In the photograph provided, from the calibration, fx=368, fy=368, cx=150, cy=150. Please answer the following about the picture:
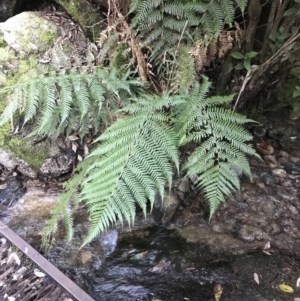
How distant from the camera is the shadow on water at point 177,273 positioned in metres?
2.38

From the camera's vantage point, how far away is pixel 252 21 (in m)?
2.70

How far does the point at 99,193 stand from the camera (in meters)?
2.19

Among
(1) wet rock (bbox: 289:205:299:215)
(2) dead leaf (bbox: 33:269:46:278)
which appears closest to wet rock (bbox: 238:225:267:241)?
(1) wet rock (bbox: 289:205:299:215)

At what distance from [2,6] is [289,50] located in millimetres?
2542

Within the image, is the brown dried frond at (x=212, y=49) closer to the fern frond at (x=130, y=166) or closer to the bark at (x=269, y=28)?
the bark at (x=269, y=28)

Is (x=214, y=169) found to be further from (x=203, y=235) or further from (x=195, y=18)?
(x=195, y=18)

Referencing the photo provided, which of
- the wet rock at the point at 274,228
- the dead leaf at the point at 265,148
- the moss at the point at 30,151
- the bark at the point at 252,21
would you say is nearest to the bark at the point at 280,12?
the bark at the point at 252,21

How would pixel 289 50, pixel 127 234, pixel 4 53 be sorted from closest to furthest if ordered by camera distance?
1. pixel 289 50
2. pixel 127 234
3. pixel 4 53

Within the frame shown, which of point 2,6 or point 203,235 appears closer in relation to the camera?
point 203,235

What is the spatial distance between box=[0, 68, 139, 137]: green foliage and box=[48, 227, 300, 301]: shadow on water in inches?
38.1

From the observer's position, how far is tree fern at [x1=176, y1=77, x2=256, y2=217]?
7.33 ft

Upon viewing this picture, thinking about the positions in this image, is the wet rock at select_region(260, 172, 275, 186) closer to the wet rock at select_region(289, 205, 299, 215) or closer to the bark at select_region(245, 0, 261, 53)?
the wet rock at select_region(289, 205, 299, 215)

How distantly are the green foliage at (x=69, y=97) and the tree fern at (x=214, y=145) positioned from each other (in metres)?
0.54

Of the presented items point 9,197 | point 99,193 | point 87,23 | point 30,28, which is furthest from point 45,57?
point 99,193
